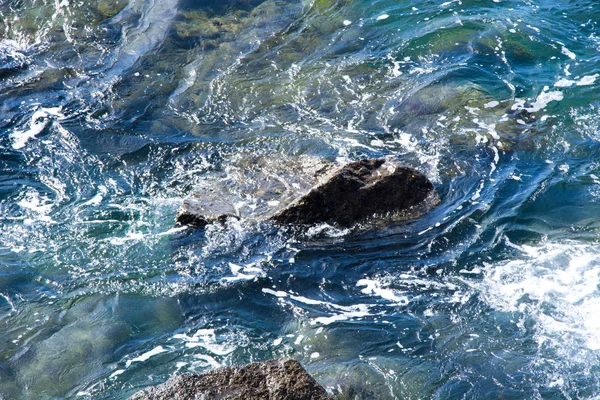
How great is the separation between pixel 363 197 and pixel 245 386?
10.5 ft

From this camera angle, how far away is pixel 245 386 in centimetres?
448

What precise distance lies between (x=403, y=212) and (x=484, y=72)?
4421 millimetres

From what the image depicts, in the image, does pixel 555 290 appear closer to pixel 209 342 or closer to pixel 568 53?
pixel 209 342

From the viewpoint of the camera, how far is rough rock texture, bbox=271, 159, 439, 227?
22.8 ft

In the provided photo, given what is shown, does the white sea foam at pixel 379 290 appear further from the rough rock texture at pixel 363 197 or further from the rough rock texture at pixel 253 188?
the rough rock texture at pixel 253 188

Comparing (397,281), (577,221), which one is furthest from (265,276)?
(577,221)

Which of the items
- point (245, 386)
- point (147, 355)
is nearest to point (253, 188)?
point (147, 355)

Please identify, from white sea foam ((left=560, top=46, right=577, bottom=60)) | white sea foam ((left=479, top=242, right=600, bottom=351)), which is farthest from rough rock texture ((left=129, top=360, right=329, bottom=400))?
white sea foam ((left=560, top=46, right=577, bottom=60))

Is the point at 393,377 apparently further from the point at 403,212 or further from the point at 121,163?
the point at 121,163

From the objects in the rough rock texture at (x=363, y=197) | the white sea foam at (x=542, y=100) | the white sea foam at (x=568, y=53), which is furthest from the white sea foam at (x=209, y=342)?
the white sea foam at (x=568, y=53)

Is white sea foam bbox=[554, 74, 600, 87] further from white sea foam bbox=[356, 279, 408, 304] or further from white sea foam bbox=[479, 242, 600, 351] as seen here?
white sea foam bbox=[356, 279, 408, 304]

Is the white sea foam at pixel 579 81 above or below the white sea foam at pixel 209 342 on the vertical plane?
below

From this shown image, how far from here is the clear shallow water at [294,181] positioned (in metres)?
5.62

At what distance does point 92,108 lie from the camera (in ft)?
31.9
